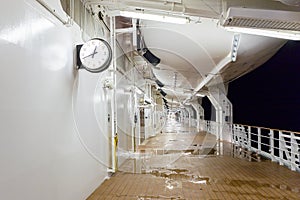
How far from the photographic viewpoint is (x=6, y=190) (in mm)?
2035

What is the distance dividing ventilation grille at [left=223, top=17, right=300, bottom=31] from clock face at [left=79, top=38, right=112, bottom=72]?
155 centimetres

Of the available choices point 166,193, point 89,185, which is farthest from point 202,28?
point 89,185

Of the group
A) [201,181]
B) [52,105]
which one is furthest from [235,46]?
[52,105]

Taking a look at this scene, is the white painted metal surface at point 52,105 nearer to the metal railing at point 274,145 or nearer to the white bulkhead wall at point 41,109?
the white bulkhead wall at point 41,109

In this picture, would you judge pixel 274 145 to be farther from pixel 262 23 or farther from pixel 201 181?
pixel 262 23

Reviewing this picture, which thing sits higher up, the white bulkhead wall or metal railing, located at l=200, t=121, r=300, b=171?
the white bulkhead wall

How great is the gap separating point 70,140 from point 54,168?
597 mm

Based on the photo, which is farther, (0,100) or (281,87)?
(281,87)

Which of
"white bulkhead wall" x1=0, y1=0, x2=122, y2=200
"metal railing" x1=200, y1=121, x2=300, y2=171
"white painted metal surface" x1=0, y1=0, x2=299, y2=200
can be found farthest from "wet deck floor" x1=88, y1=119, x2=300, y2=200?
"white bulkhead wall" x1=0, y1=0, x2=122, y2=200

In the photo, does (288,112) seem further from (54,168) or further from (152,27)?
(54,168)

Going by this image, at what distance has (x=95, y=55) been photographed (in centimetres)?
378

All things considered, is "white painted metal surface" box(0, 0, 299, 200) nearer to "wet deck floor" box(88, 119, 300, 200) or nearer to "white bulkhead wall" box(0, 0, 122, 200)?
"white bulkhead wall" box(0, 0, 122, 200)

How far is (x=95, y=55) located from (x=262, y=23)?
2.09 m

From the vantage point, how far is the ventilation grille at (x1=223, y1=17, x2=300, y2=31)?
140 inches
